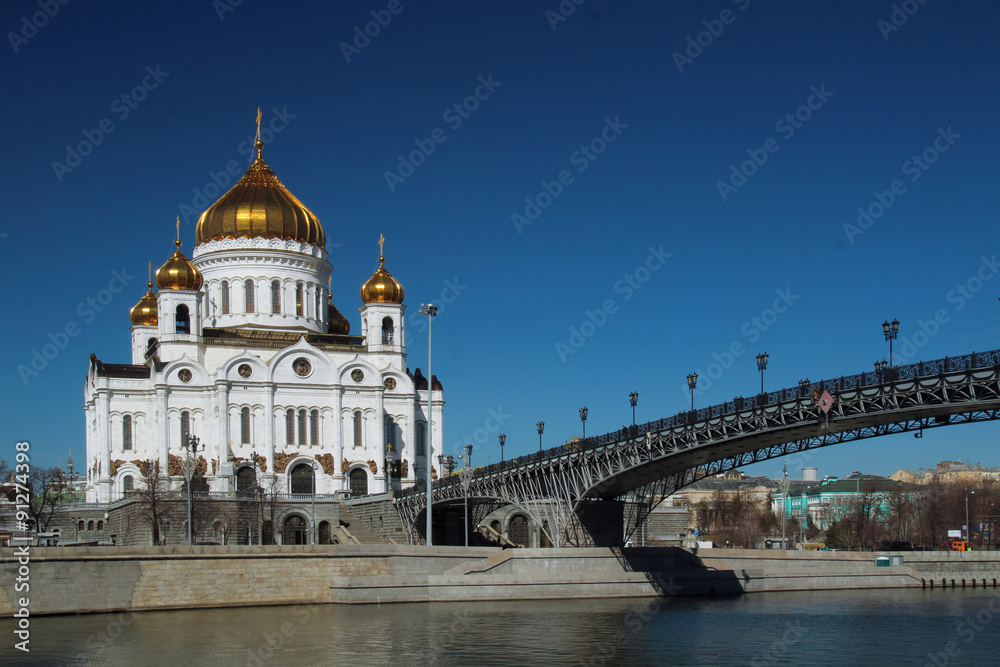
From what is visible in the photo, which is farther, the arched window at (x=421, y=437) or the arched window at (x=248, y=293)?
the arched window at (x=421, y=437)

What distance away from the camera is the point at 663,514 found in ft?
280

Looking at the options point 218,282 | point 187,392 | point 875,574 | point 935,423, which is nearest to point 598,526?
point 875,574

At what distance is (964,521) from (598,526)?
41.0 meters

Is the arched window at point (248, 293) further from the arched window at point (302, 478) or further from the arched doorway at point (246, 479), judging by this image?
the arched doorway at point (246, 479)

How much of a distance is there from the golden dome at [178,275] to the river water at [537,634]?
31964mm

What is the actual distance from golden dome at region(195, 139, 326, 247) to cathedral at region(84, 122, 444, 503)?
0.09 m

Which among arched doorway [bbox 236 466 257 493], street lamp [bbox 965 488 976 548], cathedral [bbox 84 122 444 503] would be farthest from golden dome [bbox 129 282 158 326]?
street lamp [bbox 965 488 976 548]

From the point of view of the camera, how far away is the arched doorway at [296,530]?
222ft

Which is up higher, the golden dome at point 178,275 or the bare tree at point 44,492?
the golden dome at point 178,275

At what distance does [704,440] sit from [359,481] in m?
33.2

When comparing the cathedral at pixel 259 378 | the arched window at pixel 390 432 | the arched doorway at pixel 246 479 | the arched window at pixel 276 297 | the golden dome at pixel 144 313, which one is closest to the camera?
the arched doorway at pixel 246 479

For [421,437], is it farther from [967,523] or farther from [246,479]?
[967,523]

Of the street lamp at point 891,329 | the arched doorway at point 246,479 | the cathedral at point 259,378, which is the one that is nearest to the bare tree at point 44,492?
the cathedral at point 259,378

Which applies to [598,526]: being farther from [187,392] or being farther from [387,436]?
[187,392]
